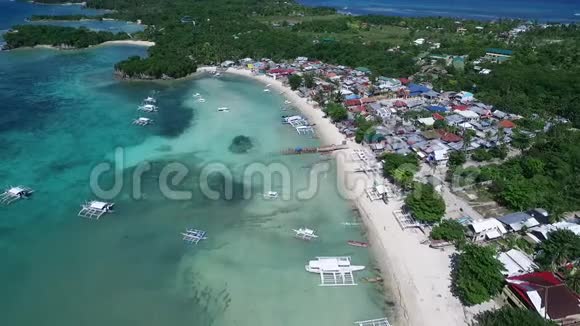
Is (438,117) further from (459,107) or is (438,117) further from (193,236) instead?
(193,236)

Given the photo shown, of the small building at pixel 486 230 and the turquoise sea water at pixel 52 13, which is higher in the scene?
the turquoise sea water at pixel 52 13

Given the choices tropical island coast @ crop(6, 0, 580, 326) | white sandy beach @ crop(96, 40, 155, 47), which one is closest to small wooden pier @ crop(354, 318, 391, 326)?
tropical island coast @ crop(6, 0, 580, 326)

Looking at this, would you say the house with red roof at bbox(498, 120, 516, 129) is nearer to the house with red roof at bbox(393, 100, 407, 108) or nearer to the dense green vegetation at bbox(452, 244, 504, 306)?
the house with red roof at bbox(393, 100, 407, 108)

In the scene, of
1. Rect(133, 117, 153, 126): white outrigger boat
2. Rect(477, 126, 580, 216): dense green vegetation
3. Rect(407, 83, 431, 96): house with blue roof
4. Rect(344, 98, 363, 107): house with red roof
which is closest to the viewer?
Rect(477, 126, 580, 216): dense green vegetation

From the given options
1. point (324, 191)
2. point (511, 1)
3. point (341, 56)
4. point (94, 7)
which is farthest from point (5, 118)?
point (511, 1)

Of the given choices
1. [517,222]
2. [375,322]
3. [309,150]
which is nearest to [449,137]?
[517,222]

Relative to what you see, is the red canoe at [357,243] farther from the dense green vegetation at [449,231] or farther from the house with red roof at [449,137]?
the house with red roof at [449,137]

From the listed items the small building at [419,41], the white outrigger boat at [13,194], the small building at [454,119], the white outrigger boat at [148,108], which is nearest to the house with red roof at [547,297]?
the small building at [454,119]
